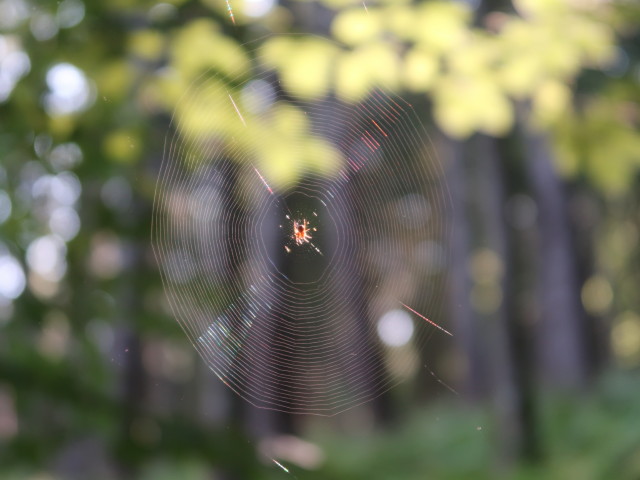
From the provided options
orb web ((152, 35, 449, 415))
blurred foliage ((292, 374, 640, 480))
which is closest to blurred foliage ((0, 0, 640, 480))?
orb web ((152, 35, 449, 415))

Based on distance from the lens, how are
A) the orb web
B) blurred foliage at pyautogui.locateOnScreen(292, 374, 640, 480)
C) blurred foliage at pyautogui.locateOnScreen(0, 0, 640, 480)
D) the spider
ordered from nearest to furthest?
1. blurred foliage at pyautogui.locateOnScreen(0, 0, 640, 480)
2. the orb web
3. the spider
4. blurred foliage at pyautogui.locateOnScreen(292, 374, 640, 480)

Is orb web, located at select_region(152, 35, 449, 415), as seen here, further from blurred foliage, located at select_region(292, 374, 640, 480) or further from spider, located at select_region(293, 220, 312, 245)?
blurred foliage, located at select_region(292, 374, 640, 480)

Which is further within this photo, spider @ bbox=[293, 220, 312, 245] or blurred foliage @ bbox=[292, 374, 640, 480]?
blurred foliage @ bbox=[292, 374, 640, 480]

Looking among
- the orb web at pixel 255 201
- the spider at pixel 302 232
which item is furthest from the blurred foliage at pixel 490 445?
the spider at pixel 302 232

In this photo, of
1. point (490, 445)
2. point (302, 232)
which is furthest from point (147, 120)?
point (490, 445)

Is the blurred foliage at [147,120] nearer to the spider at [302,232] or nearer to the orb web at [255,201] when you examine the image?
the orb web at [255,201]

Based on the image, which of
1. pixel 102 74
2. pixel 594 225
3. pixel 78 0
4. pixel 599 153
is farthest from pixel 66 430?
pixel 594 225

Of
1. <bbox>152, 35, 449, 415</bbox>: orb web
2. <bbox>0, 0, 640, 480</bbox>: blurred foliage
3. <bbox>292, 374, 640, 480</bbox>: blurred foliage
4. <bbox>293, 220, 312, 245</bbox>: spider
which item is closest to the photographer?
<bbox>0, 0, 640, 480</bbox>: blurred foliage

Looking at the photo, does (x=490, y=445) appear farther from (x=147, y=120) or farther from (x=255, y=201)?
(x=147, y=120)
